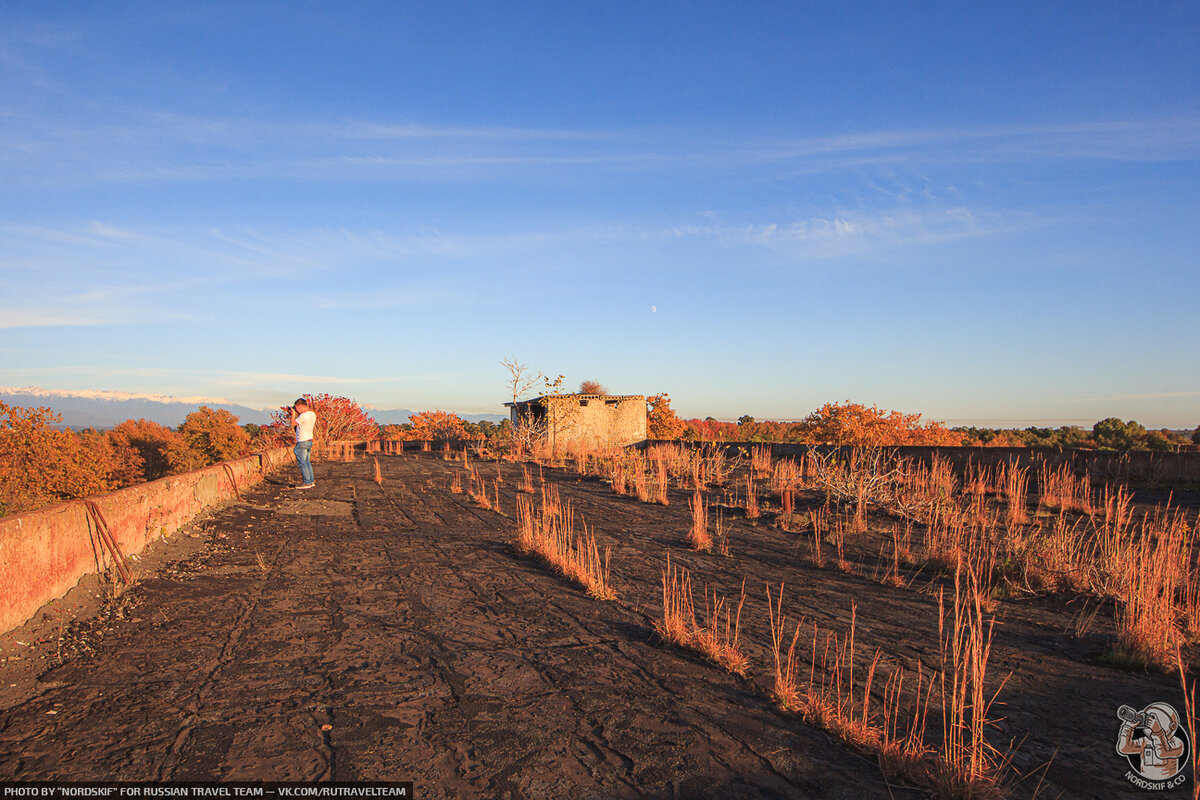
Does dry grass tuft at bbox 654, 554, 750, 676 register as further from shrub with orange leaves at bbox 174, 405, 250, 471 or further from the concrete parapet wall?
shrub with orange leaves at bbox 174, 405, 250, 471

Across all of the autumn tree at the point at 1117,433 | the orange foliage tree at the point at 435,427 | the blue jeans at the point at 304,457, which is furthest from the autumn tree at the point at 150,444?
the autumn tree at the point at 1117,433

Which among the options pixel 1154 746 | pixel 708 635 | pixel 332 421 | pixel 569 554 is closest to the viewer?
pixel 1154 746

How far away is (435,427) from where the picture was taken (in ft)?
127

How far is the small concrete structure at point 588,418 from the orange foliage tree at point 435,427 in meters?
5.80

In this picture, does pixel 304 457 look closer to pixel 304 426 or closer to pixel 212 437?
pixel 304 426

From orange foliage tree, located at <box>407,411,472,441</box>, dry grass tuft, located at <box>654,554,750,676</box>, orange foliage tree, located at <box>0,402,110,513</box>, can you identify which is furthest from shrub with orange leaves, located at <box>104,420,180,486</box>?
dry grass tuft, located at <box>654,554,750,676</box>

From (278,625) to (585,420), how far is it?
85.2 ft

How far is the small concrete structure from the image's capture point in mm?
29016

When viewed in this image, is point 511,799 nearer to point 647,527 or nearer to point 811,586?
point 811,586

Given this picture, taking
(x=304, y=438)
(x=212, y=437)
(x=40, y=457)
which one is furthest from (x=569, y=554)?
(x=212, y=437)

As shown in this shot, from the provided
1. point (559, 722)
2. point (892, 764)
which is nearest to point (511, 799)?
point (559, 722)

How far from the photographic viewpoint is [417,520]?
10133mm

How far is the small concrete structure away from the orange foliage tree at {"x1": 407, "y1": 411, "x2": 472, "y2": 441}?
5.80 m

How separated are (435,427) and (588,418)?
1249 centimetres
